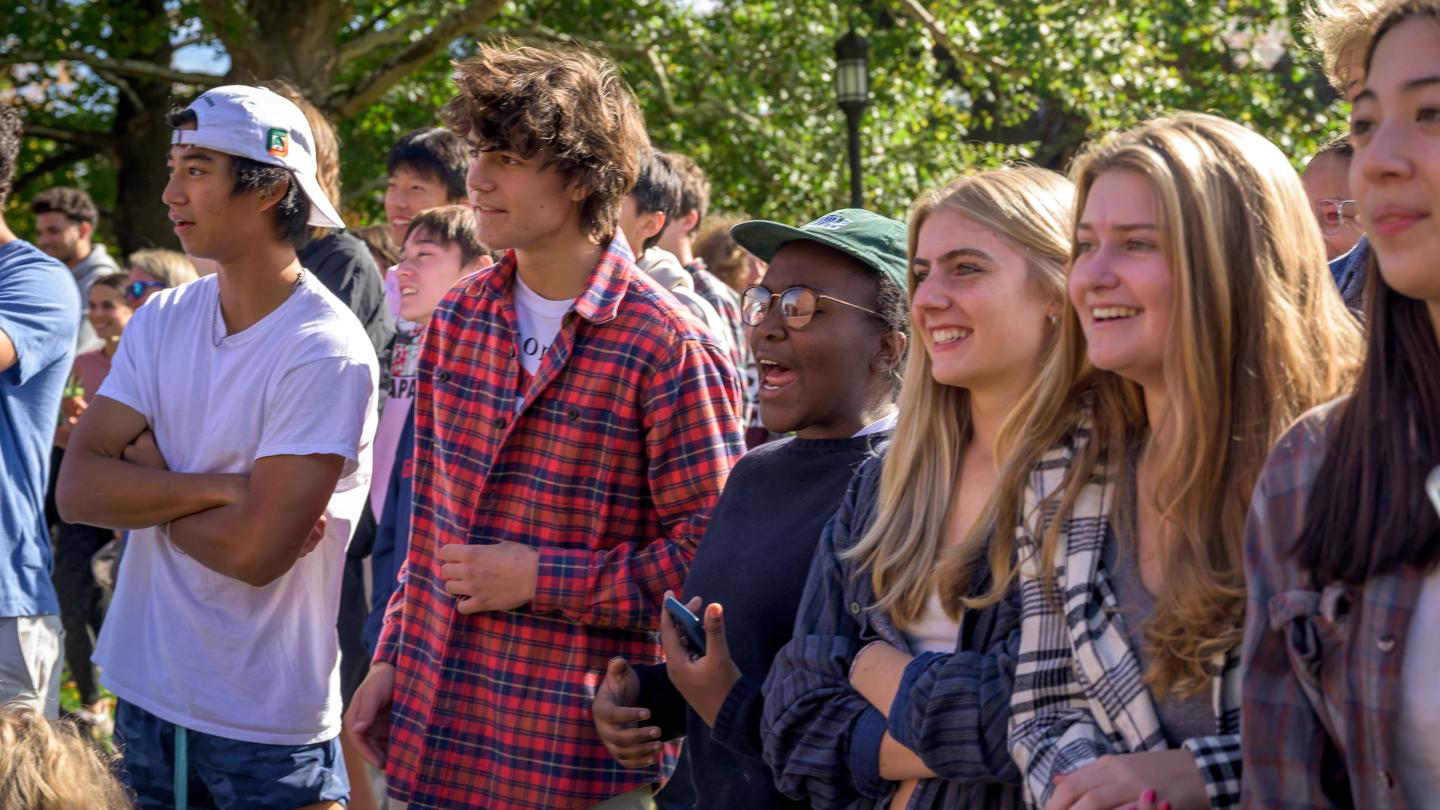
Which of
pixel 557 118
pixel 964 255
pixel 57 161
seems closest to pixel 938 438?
pixel 964 255

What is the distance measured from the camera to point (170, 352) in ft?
12.5

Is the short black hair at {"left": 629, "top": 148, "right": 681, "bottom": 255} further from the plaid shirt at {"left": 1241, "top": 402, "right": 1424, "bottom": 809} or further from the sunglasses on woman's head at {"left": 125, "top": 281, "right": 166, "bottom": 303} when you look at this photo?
the plaid shirt at {"left": 1241, "top": 402, "right": 1424, "bottom": 809}

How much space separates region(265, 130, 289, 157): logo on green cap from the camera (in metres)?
3.85

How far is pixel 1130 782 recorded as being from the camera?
209 cm

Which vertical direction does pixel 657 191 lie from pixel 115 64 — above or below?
below

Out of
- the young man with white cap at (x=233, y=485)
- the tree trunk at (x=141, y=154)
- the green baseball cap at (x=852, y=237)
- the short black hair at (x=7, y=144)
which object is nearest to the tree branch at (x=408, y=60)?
the tree trunk at (x=141, y=154)

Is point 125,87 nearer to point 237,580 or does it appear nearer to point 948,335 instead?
point 237,580

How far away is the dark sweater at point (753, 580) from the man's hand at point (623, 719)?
50mm

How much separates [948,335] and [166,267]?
5375mm

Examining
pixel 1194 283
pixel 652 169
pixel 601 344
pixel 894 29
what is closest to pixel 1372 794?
pixel 1194 283

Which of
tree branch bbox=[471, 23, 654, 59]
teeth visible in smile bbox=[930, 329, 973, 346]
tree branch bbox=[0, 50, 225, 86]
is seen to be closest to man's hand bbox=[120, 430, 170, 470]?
teeth visible in smile bbox=[930, 329, 973, 346]

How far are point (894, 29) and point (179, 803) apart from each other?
1161 cm

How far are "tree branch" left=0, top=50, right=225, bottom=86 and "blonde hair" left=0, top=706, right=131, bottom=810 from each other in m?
11.7

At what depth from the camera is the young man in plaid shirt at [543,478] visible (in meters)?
3.35
